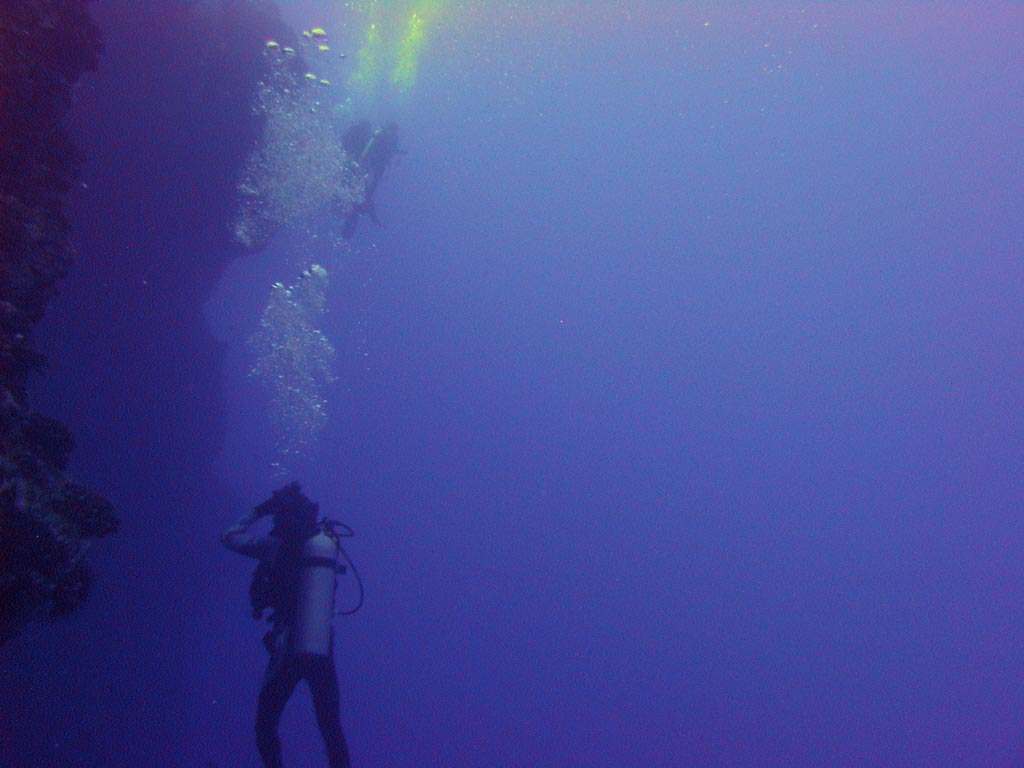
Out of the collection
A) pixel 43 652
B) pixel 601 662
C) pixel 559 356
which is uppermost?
pixel 559 356

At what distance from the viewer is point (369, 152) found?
12.3m

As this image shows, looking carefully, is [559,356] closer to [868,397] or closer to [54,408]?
[868,397]

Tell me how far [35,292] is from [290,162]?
898 cm

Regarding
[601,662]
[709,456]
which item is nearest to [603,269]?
[709,456]

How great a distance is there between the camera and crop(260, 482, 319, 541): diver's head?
16.0 ft

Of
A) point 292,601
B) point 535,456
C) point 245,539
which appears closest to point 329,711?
point 292,601

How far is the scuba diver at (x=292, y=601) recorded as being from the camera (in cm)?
467

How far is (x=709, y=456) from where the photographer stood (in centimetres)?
8206

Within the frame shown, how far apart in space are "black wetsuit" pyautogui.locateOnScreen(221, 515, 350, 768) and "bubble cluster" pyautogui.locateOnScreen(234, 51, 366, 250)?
8074mm

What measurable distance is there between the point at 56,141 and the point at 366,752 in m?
33.6

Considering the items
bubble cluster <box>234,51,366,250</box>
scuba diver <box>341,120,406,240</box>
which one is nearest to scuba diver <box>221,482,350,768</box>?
bubble cluster <box>234,51,366,250</box>

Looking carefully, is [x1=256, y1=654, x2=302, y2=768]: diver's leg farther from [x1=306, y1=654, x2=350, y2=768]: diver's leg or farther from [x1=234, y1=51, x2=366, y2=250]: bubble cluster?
[x1=234, y1=51, x2=366, y2=250]: bubble cluster

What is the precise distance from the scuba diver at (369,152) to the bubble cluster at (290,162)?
27cm

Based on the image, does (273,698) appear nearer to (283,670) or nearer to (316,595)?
(283,670)
